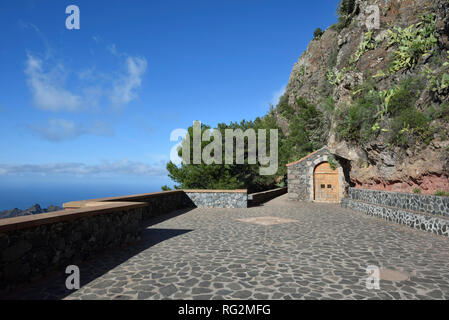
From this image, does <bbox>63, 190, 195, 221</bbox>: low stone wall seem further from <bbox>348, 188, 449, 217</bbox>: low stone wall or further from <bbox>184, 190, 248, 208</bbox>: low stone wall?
<bbox>348, 188, 449, 217</bbox>: low stone wall

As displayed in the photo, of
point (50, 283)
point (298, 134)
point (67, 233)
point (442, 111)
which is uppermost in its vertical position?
point (298, 134)

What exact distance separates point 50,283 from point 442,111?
14.4m

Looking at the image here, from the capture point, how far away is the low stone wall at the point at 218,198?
16.6 meters

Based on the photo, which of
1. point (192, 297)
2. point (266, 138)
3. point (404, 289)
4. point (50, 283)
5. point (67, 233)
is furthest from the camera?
point (266, 138)

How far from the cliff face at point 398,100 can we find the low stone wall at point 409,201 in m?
1.03

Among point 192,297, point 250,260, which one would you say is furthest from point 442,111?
point 192,297

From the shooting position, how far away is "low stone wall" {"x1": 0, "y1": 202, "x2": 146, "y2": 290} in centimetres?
412

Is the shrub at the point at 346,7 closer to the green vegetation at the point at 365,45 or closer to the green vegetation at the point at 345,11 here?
the green vegetation at the point at 345,11

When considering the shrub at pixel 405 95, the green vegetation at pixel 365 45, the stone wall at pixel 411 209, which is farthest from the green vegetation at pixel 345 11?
the stone wall at pixel 411 209

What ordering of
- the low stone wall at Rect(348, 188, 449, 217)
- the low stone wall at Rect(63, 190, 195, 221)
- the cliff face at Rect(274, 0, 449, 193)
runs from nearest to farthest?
the low stone wall at Rect(348, 188, 449, 217) → the low stone wall at Rect(63, 190, 195, 221) → the cliff face at Rect(274, 0, 449, 193)

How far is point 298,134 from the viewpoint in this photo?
33406mm

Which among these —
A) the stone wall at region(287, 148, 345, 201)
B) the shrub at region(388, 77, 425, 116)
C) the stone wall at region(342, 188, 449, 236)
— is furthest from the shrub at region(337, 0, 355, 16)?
the stone wall at region(342, 188, 449, 236)

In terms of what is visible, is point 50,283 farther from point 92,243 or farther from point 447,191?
point 447,191

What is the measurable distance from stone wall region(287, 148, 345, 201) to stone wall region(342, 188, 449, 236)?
5.90 meters
